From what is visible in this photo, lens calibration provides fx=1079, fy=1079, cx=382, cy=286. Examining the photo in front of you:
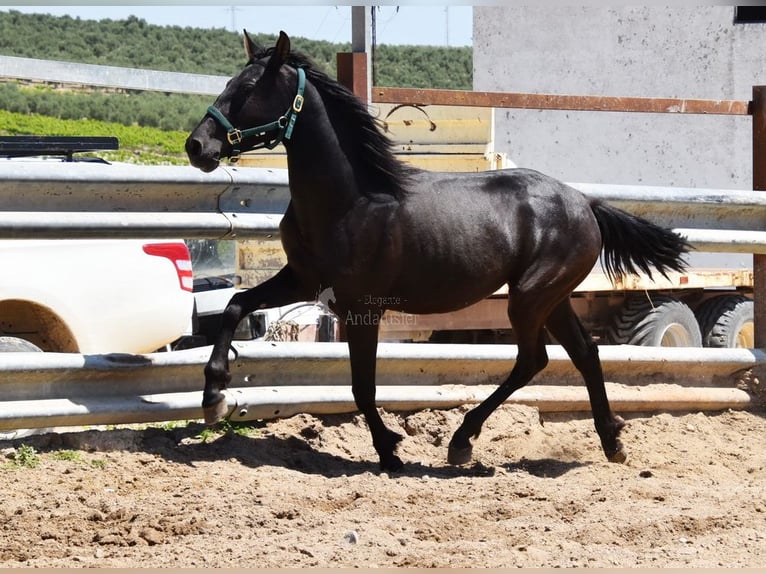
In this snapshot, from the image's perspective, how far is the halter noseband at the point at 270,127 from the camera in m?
5.24

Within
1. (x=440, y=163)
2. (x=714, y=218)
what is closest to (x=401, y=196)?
(x=714, y=218)

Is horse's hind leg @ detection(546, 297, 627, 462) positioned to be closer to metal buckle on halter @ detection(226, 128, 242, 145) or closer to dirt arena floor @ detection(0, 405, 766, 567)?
dirt arena floor @ detection(0, 405, 766, 567)

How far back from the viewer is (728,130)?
19812mm

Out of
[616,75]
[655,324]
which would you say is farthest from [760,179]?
[616,75]

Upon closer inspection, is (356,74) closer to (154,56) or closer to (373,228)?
(373,228)

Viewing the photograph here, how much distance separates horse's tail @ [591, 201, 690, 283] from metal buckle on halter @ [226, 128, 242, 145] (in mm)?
2225

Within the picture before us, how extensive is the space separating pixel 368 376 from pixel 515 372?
94cm

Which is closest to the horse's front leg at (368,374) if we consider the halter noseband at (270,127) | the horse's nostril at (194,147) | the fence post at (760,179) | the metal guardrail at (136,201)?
the metal guardrail at (136,201)

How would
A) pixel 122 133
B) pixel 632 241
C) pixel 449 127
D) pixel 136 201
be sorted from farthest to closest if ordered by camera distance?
pixel 122 133
pixel 449 127
pixel 632 241
pixel 136 201

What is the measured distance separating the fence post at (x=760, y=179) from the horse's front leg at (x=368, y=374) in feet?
10.2

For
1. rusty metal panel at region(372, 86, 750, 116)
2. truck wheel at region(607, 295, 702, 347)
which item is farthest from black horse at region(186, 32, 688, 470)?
truck wheel at region(607, 295, 702, 347)

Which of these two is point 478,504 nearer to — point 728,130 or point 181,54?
point 728,130

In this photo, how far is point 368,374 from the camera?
5559mm

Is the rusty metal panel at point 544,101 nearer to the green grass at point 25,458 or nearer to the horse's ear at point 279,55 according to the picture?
the horse's ear at point 279,55
